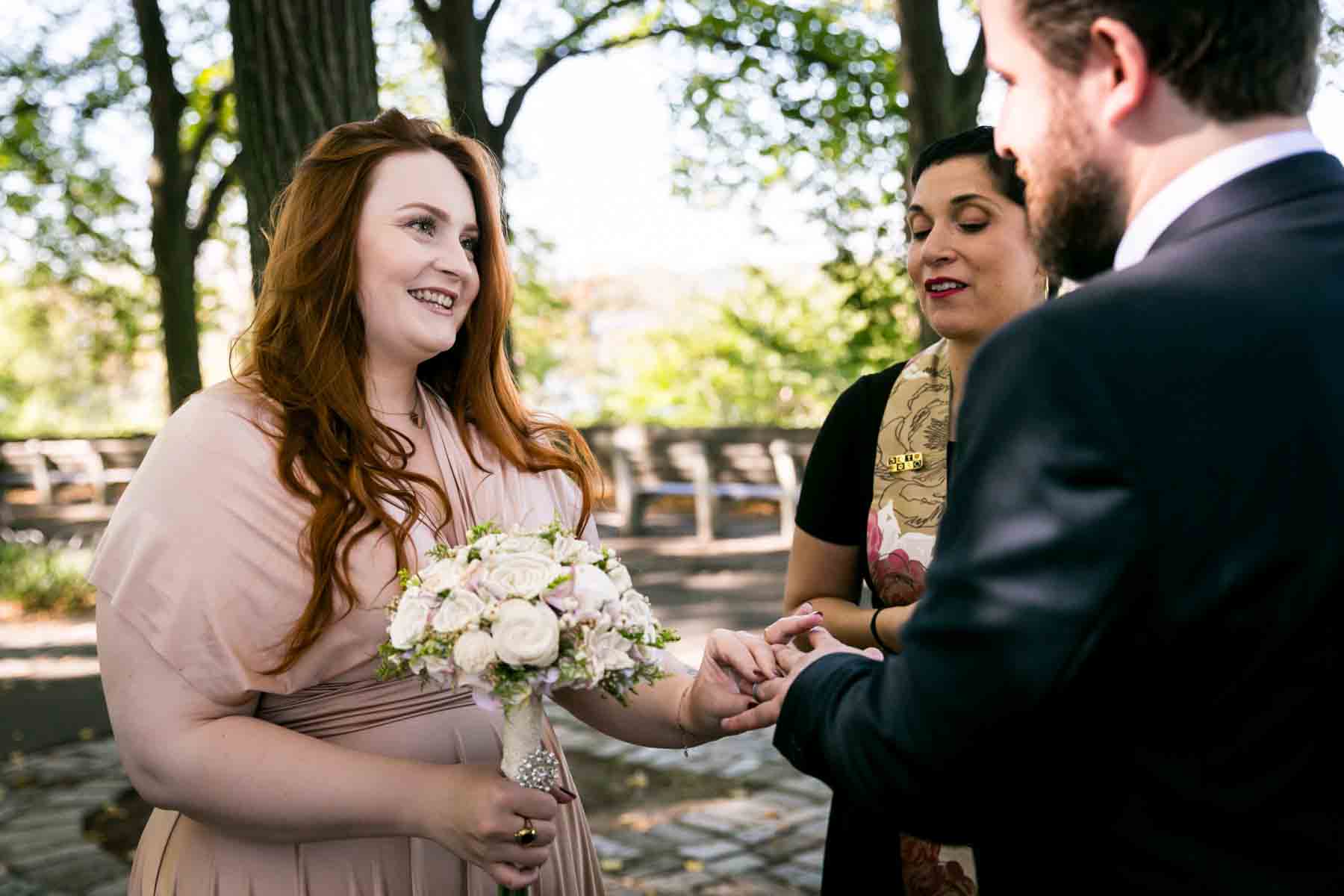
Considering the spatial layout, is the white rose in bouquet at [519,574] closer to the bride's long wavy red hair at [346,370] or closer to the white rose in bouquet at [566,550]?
the white rose in bouquet at [566,550]

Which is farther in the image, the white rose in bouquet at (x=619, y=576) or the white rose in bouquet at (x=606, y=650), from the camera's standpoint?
the white rose in bouquet at (x=619, y=576)

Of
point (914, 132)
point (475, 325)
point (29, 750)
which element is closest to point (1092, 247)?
point (475, 325)

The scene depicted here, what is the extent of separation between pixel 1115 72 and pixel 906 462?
5.16 feet

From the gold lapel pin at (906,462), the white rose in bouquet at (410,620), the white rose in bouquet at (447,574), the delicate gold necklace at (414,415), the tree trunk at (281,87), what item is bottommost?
the white rose in bouquet at (410,620)

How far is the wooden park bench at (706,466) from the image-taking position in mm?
14367

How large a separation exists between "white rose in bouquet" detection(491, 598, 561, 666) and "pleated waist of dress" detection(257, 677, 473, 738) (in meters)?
0.47

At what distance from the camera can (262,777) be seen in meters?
2.29

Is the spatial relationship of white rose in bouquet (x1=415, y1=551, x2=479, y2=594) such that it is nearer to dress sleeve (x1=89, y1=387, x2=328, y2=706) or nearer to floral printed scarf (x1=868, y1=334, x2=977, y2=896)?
dress sleeve (x1=89, y1=387, x2=328, y2=706)

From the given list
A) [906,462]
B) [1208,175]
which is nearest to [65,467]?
[906,462]

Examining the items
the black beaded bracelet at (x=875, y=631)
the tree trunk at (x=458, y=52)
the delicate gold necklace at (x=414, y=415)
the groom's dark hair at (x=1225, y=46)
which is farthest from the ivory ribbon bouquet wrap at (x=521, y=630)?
the tree trunk at (x=458, y=52)

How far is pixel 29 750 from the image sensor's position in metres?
7.28

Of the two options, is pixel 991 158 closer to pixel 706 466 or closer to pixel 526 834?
pixel 526 834

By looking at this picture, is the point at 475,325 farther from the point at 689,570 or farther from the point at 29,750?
the point at 689,570

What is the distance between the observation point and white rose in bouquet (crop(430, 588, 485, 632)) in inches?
81.3
